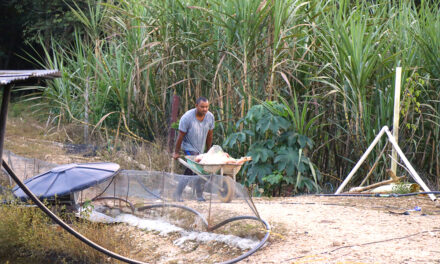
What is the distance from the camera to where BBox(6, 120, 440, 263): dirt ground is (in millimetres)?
4488

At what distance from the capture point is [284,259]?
4.51 meters

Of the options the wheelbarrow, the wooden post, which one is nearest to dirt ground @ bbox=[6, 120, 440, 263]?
the wheelbarrow

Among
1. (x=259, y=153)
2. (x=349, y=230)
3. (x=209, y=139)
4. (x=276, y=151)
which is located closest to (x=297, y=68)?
(x=276, y=151)

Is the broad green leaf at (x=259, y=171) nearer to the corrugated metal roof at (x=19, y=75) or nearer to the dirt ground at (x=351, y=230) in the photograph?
the dirt ground at (x=351, y=230)

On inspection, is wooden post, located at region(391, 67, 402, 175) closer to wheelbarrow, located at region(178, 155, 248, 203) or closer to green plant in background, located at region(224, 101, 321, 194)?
green plant in background, located at region(224, 101, 321, 194)

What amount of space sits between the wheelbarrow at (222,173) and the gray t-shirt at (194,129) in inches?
19.5

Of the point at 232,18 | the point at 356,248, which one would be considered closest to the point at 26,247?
the point at 356,248

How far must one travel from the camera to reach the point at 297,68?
841cm

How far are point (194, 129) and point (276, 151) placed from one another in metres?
1.16

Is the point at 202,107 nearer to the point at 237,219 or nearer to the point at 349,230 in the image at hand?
the point at 237,219

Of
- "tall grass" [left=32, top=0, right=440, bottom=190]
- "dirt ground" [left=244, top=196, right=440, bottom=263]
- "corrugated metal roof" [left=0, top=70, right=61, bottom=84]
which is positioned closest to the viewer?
"corrugated metal roof" [left=0, top=70, right=61, bottom=84]

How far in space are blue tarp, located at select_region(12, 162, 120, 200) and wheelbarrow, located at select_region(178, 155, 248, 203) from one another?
0.84 metres

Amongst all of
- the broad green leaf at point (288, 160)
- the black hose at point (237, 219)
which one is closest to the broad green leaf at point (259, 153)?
the broad green leaf at point (288, 160)

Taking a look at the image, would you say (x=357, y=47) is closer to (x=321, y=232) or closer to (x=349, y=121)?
(x=349, y=121)
